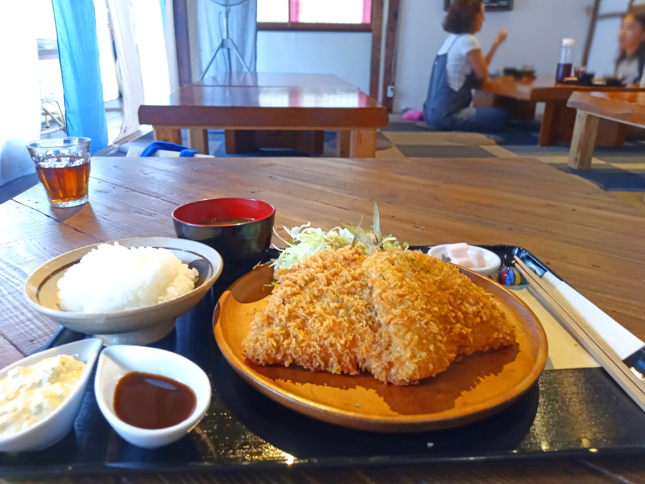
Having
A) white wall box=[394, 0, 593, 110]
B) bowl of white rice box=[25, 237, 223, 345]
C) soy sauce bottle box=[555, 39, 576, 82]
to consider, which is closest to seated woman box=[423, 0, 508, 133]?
soy sauce bottle box=[555, 39, 576, 82]

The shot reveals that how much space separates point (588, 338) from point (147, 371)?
770 millimetres

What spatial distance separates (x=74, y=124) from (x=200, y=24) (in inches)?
181

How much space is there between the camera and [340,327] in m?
0.74

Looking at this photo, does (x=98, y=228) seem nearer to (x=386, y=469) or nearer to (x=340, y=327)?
(x=340, y=327)

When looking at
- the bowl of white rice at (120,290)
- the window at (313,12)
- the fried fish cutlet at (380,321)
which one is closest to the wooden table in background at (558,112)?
the window at (313,12)

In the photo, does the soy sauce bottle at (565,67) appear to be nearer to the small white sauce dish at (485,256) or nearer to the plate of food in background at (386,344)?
the small white sauce dish at (485,256)

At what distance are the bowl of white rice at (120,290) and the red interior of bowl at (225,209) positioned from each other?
10.2 inches

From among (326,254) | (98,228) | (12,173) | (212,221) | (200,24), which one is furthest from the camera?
(200,24)

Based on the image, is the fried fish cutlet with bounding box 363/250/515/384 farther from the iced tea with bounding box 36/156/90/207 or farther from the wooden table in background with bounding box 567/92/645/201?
the wooden table in background with bounding box 567/92/645/201

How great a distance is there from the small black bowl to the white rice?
0.46ft

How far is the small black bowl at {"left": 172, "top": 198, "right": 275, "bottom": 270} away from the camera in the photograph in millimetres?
980

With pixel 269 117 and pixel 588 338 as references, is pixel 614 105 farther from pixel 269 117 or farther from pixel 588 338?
pixel 588 338

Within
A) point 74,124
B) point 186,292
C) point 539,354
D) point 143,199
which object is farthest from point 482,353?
point 74,124

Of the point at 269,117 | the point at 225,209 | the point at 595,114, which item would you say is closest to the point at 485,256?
the point at 225,209
